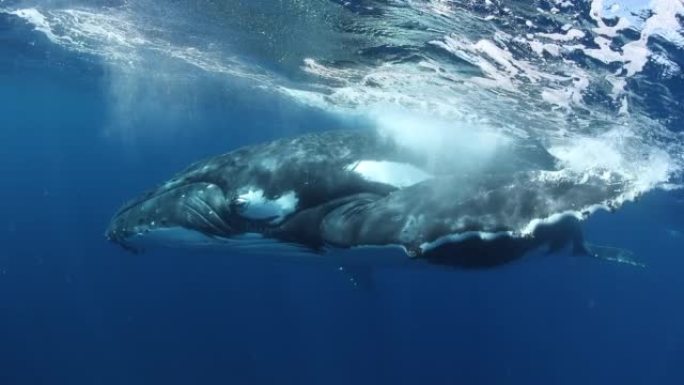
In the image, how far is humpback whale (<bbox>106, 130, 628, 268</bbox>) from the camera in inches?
177

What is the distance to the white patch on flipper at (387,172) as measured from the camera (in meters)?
6.88

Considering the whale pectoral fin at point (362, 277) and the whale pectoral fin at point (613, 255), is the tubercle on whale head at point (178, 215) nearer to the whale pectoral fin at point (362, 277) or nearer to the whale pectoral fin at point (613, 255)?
the whale pectoral fin at point (362, 277)

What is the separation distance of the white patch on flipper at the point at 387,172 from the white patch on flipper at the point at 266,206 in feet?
3.36

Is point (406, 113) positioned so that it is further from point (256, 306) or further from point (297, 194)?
point (256, 306)

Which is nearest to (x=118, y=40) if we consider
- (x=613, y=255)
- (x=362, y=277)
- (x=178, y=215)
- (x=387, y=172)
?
(x=362, y=277)

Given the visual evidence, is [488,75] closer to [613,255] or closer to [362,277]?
[362,277]

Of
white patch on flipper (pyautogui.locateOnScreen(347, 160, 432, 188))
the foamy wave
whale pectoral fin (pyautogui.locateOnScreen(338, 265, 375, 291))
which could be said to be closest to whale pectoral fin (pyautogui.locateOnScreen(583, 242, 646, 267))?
white patch on flipper (pyautogui.locateOnScreen(347, 160, 432, 188))

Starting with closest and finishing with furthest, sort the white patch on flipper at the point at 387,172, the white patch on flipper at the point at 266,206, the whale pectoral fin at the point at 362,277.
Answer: the white patch on flipper at the point at 266,206 < the white patch on flipper at the point at 387,172 < the whale pectoral fin at the point at 362,277

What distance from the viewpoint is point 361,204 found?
18.0ft

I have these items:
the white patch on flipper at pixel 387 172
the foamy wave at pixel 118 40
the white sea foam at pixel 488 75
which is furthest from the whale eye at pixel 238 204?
the foamy wave at pixel 118 40

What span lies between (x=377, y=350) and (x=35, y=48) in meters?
29.1

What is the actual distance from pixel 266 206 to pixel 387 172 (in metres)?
1.73

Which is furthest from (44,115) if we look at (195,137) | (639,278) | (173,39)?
(639,278)

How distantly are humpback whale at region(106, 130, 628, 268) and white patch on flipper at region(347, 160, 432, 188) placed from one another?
18mm
